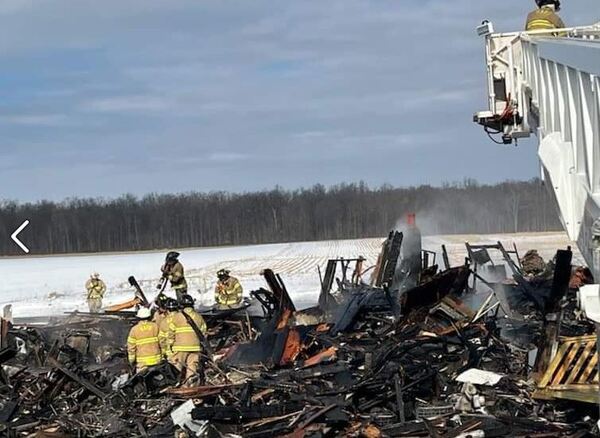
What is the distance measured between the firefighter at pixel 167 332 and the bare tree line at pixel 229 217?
73644mm

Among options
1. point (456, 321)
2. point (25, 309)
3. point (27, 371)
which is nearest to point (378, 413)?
point (456, 321)

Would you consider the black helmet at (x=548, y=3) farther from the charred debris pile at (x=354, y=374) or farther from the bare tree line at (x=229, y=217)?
the bare tree line at (x=229, y=217)

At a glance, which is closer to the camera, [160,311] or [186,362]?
[186,362]

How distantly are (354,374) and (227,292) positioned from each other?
23.8 ft

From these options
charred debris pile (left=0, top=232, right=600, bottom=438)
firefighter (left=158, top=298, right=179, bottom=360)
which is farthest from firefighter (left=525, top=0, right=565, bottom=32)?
firefighter (left=158, top=298, right=179, bottom=360)

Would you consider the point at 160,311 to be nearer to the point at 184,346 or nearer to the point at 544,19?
the point at 184,346

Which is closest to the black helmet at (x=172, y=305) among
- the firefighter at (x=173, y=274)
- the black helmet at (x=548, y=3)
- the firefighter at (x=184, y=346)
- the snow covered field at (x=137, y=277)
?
the firefighter at (x=184, y=346)

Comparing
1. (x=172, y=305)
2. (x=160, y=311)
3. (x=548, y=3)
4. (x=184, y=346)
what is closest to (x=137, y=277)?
(x=160, y=311)

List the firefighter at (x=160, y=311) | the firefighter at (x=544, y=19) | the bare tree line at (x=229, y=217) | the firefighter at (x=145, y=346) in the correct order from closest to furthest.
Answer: the firefighter at (x=544, y=19)
the firefighter at (x=145, y=346)
the firefighter at (x=160, y=311)
the bare tree line at (x=229, y=217)

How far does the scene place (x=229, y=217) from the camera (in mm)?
118125

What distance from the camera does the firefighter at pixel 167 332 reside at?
12812 mm

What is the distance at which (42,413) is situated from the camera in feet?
39.3

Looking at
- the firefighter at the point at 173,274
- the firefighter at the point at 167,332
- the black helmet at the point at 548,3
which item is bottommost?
Result: the firefighter at the point at 167,332

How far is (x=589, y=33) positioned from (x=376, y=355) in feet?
17.4
